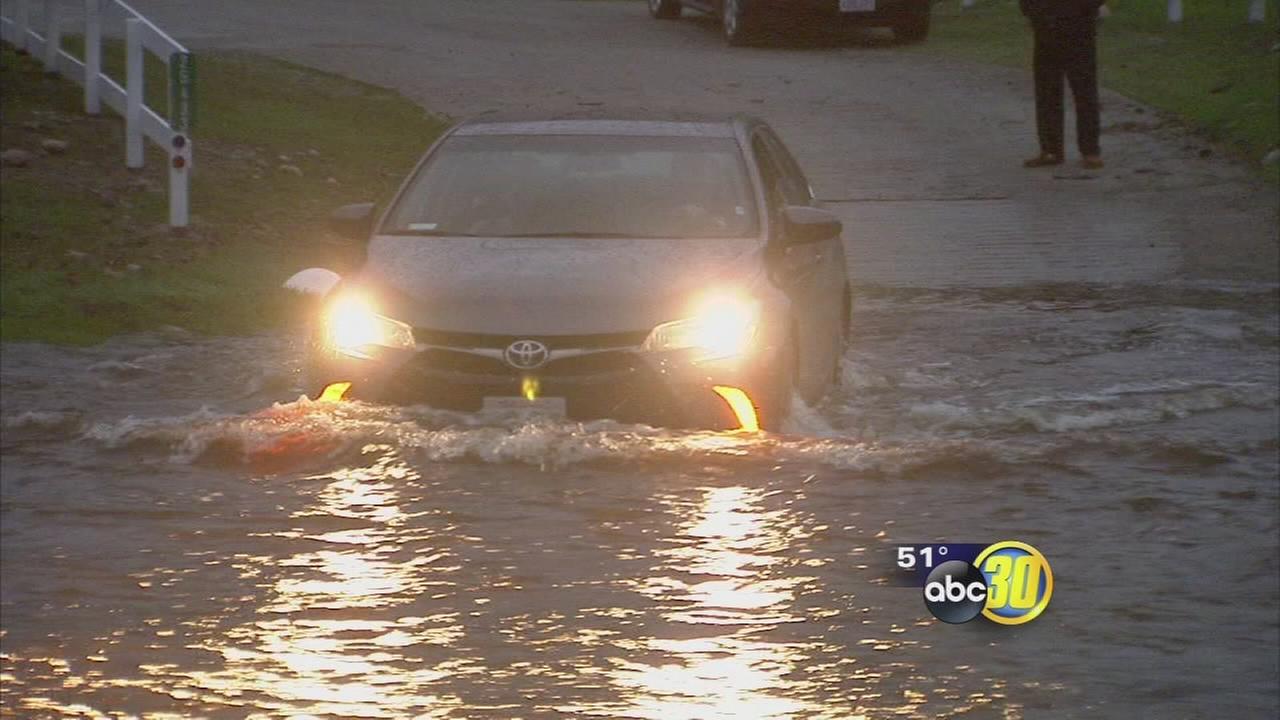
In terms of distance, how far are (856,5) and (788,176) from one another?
48.3 feet

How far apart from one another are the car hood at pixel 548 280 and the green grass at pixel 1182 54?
11230mm

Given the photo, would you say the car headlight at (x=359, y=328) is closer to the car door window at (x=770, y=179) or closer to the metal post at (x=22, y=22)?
the car door window at (x=770, y=179)

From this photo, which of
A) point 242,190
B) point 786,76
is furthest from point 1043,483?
point 786,76

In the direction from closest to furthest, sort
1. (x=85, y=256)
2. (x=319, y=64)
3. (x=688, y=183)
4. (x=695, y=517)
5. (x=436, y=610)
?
(x=436, y=610), (x=695, y=517), (x=688, y=183), (x=85, y=256), (x=319, y=64)

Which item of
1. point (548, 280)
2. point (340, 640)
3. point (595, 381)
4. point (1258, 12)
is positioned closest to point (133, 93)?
point (548, 280)

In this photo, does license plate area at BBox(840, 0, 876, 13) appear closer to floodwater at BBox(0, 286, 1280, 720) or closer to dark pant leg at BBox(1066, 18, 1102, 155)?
dark pant leg at BBox(1066, 18, 1102, 155)

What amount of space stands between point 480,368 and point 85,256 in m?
6.73

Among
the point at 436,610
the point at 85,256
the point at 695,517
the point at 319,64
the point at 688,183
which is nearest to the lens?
the point at 436,610

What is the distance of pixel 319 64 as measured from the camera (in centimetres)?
2444

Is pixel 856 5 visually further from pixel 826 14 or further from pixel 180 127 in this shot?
pixel 180 127

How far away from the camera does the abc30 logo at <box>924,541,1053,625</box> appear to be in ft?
22.6

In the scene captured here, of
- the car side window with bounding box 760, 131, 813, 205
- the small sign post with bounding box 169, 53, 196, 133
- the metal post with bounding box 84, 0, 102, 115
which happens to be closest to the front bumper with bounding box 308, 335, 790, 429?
the car side window with bounding box 760, 131, 813, 205

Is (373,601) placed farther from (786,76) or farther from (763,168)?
(786,76)

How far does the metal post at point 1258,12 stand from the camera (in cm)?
2709
